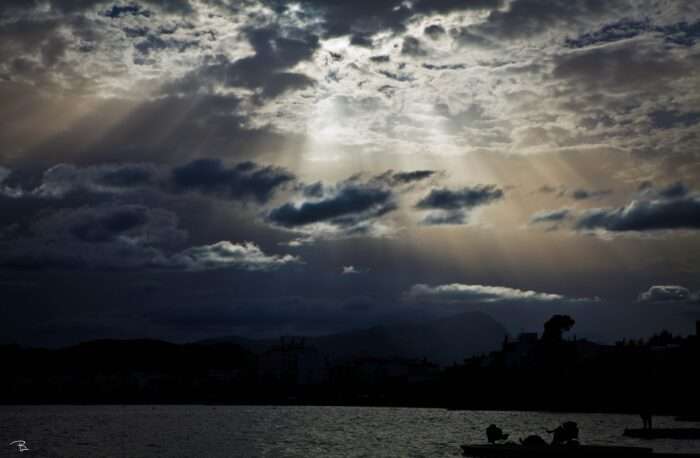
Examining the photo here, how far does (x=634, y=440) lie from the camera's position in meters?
150

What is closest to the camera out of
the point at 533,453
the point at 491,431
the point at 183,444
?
the point at 533,453

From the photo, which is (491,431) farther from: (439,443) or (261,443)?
(261,443)

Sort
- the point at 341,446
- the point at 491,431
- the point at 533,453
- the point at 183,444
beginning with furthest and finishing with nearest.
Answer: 1. the point at 183,444
2. the point at 341,446
3. the point at 491,431
4. the point at 533,453

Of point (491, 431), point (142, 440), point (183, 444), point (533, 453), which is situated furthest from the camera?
point (142, 440)

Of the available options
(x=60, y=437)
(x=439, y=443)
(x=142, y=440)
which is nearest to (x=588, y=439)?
(x=439, y=443)

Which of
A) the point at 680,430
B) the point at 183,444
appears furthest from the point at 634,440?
the point at 183,444

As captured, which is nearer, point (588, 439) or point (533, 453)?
point (533, 453)

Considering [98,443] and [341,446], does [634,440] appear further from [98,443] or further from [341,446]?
[98,443]

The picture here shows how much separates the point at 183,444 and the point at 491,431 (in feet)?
207

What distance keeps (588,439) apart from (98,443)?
91315 mm

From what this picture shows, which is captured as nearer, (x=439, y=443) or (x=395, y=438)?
(x=439, y=443)

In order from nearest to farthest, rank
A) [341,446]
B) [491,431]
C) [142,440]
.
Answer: [491,431], [341,446], [142,440]

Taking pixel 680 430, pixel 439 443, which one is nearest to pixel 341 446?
pixel 439 443

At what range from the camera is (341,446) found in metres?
148
